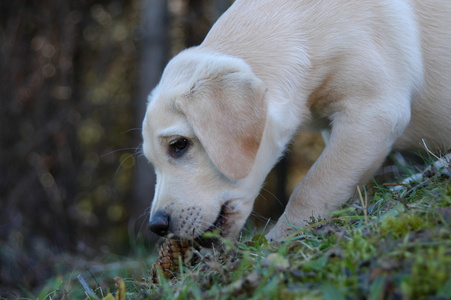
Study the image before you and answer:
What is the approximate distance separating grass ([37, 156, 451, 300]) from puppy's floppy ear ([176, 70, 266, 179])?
0.49 meters

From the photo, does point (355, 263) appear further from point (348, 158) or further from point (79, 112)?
point (79, 112)

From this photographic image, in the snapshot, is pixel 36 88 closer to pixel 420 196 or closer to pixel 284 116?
pixel 284 116

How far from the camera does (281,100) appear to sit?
2.99 meters

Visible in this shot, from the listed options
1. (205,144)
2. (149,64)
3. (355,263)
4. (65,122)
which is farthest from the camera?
(65,122)

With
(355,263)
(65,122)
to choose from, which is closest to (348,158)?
(355,263)

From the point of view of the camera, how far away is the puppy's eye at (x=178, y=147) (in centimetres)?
288

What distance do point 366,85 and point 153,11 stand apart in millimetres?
3868

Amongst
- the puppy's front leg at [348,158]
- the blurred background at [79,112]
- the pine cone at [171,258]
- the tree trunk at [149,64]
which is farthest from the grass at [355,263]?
the tree trunk at [149,64]

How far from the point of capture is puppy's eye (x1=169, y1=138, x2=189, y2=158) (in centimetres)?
288

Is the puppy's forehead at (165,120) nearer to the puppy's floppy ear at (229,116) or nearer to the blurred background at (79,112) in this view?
the puppy's floppy ear at (229,116)

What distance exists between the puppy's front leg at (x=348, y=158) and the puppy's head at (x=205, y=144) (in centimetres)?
31

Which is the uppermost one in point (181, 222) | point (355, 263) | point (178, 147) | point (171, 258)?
point (178, 147)

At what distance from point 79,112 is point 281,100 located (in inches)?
165

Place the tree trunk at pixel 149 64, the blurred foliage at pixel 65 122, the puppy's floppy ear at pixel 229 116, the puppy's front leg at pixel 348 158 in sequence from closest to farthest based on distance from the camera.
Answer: the puppy's floppy ear at pixel 229 116 → the puppy's front leg at pixel 348 158 → the blurred foliage at pixel 65 122 → the tree trunk at pixel 149 64
